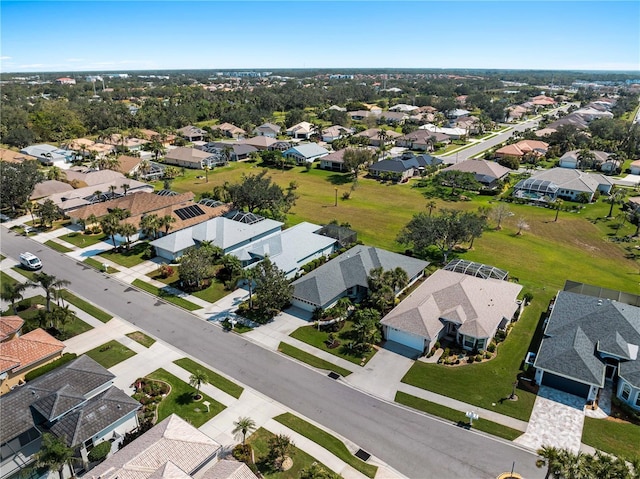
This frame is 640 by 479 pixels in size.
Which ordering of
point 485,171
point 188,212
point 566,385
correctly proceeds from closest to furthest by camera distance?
point 566,385 → point 188,212 → point 485,171

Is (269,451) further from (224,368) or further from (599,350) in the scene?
(599,350)

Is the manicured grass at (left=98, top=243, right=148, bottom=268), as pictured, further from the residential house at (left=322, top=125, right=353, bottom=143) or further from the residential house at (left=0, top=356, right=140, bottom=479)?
the residential house at (left=322, top=125, right=353, bottom=143)

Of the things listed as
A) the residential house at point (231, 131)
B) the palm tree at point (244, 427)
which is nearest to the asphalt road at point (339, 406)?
the palm tree at point (244, 427)

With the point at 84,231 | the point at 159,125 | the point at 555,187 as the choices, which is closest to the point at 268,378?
the point at 84,231

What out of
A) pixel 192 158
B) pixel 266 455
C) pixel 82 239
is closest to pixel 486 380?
pixel 266 455

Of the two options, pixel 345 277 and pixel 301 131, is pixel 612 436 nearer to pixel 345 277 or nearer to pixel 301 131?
pixel 345 277

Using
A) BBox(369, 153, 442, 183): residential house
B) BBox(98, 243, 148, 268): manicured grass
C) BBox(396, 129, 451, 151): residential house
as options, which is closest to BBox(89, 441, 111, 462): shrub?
BBox(98, 243, 148, 268): manicured grass
